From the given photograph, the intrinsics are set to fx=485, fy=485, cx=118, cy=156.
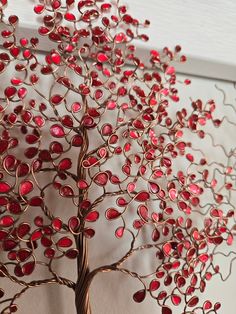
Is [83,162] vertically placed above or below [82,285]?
above

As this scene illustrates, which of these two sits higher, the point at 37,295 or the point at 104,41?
the point at 104,41

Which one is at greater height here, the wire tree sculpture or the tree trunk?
the wire tree sculpture

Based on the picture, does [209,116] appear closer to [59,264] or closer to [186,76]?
[186,76]

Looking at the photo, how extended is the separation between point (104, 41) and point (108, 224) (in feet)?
1.02

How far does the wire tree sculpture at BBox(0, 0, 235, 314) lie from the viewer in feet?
2.14

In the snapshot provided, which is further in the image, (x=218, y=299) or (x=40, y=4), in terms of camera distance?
(x=218, y=299)

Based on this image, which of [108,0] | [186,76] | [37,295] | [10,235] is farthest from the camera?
[186,76]

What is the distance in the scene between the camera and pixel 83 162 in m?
0.67

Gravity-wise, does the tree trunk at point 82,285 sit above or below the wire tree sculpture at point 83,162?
below

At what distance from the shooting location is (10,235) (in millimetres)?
631

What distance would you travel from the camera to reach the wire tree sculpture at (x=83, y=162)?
0.65 metres

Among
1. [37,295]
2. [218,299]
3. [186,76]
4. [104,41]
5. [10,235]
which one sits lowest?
[218,299]

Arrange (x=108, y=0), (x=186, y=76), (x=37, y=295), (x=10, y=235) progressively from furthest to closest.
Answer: (x=186, y=76), (x=108, y=0), (x=37, y=295), (x=10, y=235)

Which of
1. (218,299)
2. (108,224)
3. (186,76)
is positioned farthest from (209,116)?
(218,299)
